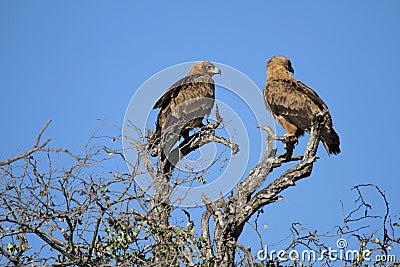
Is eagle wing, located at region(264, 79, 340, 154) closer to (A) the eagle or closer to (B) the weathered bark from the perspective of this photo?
(A) the eagle

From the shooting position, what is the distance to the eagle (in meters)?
9.10

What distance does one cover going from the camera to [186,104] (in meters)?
9.43

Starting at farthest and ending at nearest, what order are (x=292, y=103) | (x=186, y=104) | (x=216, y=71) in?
(x=216, y=71) < (x=186, y=104) < (x=292, y=103)

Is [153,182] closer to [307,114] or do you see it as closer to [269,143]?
[269,143]

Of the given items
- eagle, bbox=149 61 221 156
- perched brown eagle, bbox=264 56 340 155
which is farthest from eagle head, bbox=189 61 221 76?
perched brown eagle, bbox=264 56 340 155

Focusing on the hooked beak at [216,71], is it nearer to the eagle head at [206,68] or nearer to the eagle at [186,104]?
the eagle head at [206,68]

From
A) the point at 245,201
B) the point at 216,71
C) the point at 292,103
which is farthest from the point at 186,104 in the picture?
the point at 245,201

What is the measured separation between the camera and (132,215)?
6.11 metres

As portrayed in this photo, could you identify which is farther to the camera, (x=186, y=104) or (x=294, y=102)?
(x=186, y=104)

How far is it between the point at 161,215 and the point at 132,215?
54 centimetres

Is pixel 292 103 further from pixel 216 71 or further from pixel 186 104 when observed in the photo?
pixel 216 71

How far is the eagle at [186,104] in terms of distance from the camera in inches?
358

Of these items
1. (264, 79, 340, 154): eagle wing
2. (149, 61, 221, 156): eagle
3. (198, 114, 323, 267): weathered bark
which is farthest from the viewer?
(149, 61, 221, 156): eagle

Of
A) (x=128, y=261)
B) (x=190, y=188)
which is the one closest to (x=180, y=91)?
(x=190, y=188)
